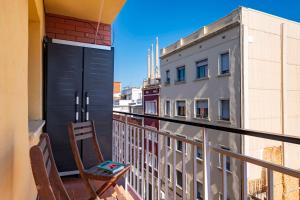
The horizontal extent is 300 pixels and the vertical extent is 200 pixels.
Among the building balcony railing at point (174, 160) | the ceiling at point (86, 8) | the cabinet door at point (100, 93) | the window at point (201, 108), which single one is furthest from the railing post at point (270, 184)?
the window at point (201, 108)

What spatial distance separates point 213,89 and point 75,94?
7.38 m

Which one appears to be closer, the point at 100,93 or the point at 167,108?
the point at 100,93

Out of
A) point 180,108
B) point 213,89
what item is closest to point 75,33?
point 213,89

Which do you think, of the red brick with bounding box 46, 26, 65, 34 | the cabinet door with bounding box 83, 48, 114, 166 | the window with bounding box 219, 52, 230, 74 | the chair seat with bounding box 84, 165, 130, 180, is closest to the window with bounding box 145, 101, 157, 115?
the window with bounding box 219, 52, 230, 74

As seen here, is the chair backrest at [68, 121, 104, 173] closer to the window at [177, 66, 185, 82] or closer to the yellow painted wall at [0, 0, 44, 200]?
the yellow painted wall at [0, 0, 44, 200]

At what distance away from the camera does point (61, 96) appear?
8.30 ft

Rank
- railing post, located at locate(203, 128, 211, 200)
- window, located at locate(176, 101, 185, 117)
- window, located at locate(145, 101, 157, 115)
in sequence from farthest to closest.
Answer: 1. window, located at locate(145, 101, 157, 115)
2. window, located at locate(176, 101, 185, 117)
3. railing post, located at locate(203, 128, 211, 200)

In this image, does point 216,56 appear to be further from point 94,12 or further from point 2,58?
point 2,58

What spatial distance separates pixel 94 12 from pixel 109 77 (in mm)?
948

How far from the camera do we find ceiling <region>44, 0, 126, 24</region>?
2.52m

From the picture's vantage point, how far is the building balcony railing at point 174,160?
2.90 ft

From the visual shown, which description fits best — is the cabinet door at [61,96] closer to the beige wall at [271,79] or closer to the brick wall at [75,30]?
the brick wall at [75,30]

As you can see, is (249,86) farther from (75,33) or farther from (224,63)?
(75,33)

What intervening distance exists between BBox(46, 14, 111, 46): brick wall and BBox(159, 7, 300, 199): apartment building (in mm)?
5166
